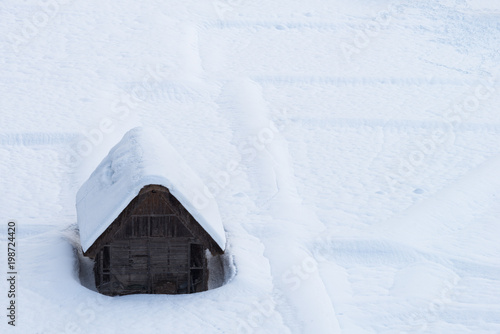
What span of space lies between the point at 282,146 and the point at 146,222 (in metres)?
5.86

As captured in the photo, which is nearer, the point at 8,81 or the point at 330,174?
the point at 330,174

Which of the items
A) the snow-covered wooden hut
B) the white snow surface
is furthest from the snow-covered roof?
the white snow surface

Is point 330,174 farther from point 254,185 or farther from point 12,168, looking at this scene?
point 12,168

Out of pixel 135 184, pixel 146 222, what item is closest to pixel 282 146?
pixel 146 222

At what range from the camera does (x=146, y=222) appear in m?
9.41

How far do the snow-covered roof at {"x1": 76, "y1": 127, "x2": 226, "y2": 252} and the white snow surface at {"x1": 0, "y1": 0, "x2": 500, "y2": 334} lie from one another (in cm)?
34

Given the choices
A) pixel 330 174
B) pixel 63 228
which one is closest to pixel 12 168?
pixel 63 228

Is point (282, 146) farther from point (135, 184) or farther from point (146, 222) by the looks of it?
point (135, 184)

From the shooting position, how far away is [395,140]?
1538cm

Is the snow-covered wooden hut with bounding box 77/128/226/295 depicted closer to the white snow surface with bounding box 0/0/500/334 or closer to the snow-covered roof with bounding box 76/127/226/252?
the snow-covered roof with bounding box 76/127/226/252

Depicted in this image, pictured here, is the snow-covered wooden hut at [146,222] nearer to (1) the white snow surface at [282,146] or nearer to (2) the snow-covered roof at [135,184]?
(2) the snow-covered roof at [135,184]

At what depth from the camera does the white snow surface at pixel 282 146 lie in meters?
9.84

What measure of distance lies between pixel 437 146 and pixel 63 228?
7873mm

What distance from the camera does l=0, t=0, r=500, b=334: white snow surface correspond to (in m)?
9.84
